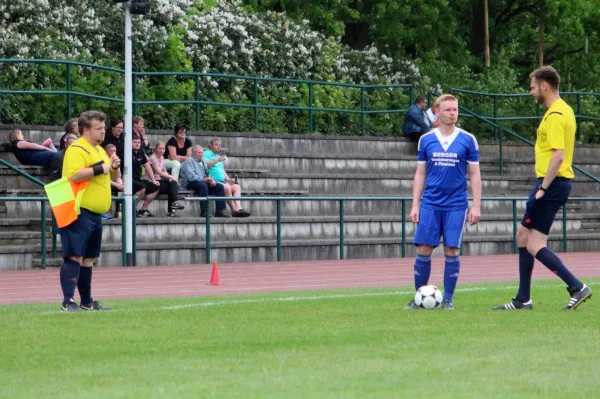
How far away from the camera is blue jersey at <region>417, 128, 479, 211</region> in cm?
1262

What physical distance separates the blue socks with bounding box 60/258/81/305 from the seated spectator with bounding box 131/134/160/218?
10031mm

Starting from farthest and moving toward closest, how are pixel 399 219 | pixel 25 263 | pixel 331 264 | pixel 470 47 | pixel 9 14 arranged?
pixel 470 47
pixel 9 14
pixel 399 219
pixel 331 264
pixel 25 263

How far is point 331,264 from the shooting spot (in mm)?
23141

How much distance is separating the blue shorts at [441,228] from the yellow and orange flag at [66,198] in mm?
3009

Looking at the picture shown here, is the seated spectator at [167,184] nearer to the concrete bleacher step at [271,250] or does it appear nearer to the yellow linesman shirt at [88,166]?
the concrete bleacher step at [271,250]

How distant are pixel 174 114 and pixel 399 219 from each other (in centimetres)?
606

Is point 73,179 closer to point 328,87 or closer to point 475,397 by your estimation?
point 475,397

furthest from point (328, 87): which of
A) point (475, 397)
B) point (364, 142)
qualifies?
point (475, 397)

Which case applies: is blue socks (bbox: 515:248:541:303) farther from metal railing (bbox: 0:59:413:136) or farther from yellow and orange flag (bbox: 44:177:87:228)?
metal railing (bbox: 0:59:413:136)

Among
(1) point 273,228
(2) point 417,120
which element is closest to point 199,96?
(2) point 417,120

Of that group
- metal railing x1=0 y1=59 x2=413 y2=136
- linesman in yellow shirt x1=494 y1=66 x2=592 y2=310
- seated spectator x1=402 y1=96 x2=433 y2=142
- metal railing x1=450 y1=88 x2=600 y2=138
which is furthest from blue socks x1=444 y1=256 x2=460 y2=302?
metal railing x1=450 y1=88 x2=600 y2=138

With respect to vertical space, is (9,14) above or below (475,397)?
above

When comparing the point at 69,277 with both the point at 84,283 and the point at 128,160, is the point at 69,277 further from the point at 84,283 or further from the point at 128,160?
the point at 128,160

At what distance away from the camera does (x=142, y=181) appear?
23.4 meters
